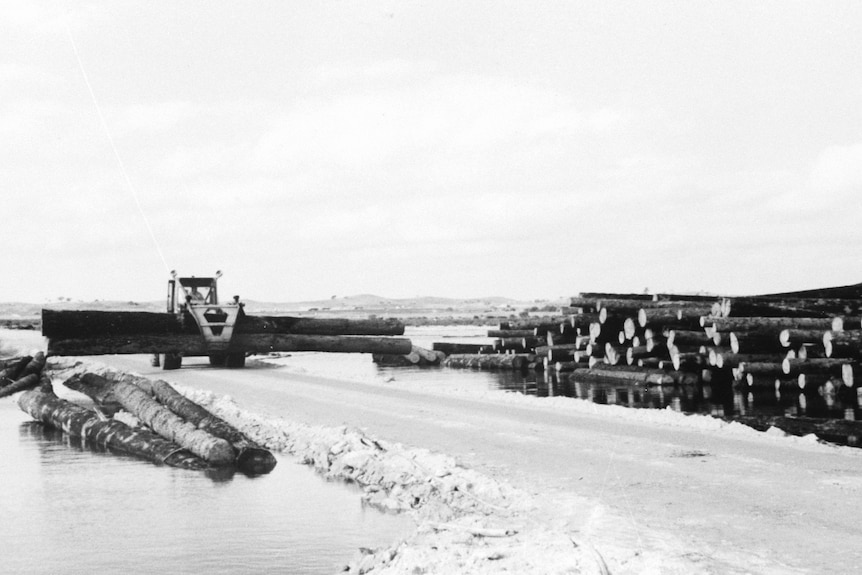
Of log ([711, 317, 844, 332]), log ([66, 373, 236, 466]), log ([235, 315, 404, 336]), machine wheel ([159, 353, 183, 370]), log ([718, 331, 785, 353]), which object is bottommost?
log ([66, 373, 236, 466])

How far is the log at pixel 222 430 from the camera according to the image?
1061 cm

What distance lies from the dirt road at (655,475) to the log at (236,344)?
9513 millimetres

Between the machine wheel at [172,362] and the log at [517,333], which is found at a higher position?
the log at [517,333]

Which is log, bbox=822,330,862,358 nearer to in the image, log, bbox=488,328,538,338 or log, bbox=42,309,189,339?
log, bbox=488,328,538,338

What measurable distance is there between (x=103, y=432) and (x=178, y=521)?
5556 millimetres

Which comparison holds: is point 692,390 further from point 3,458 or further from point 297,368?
point 3,458

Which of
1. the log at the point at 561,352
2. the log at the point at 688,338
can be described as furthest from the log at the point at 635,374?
the log at the point at 561,352

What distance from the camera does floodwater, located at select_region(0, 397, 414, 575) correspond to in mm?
6836

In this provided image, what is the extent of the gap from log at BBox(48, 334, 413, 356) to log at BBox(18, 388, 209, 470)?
6.77 m

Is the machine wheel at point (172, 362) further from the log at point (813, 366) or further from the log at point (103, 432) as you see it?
the log at point (813, 366)

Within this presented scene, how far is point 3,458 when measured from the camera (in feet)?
39.2

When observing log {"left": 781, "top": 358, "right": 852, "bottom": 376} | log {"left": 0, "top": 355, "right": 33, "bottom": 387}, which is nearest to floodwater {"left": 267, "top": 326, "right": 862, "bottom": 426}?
log {"left": 781, "top": 358, "right": 852, "bottom": 376}

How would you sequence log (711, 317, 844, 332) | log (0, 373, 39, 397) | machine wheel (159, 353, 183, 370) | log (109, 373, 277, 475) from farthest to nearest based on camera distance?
machine wheel (159, 353, 183, 370) < log (0, 373, 39, 397) < log (711, 317, 844, 332) < log (109, 373, 277, 475)

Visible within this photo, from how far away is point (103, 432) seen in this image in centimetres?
1299
